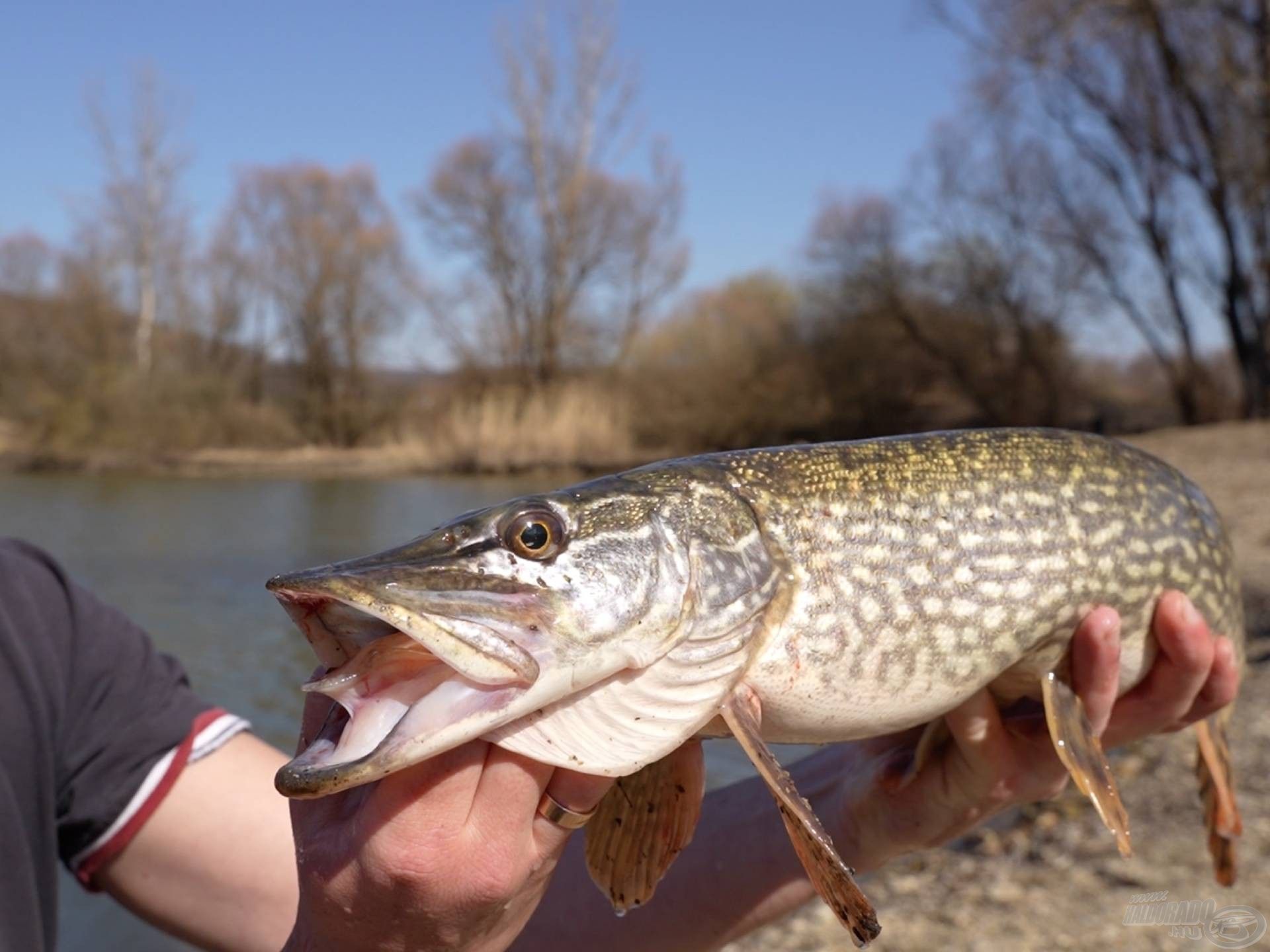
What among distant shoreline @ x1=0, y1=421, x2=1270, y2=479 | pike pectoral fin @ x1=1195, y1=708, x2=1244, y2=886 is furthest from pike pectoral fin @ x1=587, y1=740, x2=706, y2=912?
distant shoreline @ x1=0, y1=421, x2=1270, y2=479

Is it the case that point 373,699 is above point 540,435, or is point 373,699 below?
above

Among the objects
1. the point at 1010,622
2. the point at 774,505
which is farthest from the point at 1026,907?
the point at 774,505

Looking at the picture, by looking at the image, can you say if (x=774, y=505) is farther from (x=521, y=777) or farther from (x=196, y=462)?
(x=196, y=462)

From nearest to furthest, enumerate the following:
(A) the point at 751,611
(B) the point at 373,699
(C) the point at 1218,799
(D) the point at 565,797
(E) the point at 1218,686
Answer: (B) the point at 373,699, (D) the point at 565,797, (A) the point at 751,611, (E) the point at 1218,686, (C) the point at 1218,799

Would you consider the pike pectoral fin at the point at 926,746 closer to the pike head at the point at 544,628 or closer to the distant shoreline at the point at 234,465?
the pike head at the point at 544,628

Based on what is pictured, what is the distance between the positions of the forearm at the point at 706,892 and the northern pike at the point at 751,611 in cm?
30

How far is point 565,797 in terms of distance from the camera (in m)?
1.42

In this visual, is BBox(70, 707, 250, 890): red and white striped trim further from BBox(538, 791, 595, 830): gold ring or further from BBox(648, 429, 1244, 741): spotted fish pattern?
BBox(648, 429, 1244, 741): spotted fish pattern

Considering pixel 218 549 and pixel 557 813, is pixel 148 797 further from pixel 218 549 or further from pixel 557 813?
pixel 218 549

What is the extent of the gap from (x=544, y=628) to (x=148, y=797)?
1.07 m

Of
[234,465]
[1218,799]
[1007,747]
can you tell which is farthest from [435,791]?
[234,465]

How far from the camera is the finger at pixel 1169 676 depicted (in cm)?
203

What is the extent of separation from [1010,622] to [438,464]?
2108cm

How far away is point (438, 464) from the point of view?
73.6ft
